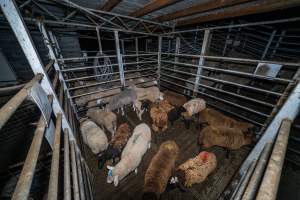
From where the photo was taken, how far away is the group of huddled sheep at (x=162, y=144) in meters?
2.28

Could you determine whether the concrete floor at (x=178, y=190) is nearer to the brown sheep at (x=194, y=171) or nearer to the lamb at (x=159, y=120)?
the brown sheep at (x=194, y=171)

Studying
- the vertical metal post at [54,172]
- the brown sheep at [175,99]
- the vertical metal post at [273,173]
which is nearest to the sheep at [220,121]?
the brown sheep at [175,99]

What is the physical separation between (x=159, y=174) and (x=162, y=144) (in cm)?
71

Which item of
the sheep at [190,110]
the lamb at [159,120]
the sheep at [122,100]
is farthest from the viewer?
the sheep at [122,100]

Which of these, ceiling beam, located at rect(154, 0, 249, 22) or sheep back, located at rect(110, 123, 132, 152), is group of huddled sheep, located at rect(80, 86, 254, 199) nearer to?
sheep back, located at rect(110, 123, 132, 152)

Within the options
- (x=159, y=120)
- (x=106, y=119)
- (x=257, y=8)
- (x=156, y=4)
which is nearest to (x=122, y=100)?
(x=106, y=119)

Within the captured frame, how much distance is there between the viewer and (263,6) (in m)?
2.61

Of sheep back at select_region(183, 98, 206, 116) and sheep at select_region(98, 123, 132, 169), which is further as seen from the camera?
sheep back at select_region(183, 98, 206, 116)

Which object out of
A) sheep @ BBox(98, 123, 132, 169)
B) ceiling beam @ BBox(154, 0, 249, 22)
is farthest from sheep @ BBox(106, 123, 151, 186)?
ceiling beam @ BBox(154, 0, 249, 22)

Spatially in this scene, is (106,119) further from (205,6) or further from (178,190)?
(205,6)

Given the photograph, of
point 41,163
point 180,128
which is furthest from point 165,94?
point 41,163

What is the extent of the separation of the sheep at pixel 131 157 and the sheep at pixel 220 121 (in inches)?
67.4

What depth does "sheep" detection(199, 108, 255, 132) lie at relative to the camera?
3193mm

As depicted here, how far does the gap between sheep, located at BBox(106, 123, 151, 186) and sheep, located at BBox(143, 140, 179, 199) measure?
397mm
